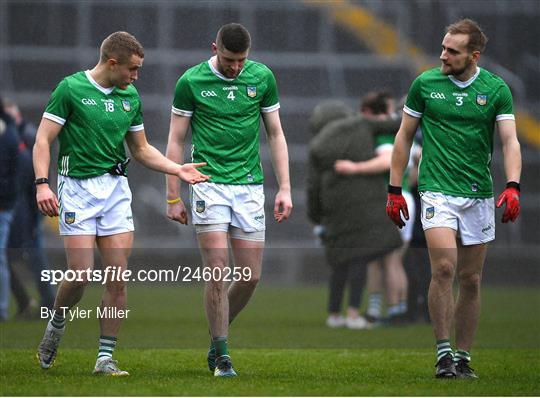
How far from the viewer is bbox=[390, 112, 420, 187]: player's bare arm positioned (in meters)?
7.90

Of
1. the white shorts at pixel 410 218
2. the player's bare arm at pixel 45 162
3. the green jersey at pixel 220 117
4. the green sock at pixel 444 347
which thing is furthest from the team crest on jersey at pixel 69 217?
the white shorts at pixel 410 218

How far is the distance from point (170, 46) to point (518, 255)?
4978 mm

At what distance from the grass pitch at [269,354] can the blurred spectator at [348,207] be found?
50 centimetres

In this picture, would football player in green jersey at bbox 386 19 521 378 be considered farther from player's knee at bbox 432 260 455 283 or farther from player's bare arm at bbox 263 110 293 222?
player's bare arm at bbox 263 110 293 222

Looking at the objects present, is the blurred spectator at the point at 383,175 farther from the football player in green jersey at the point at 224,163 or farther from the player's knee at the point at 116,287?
the player's knee at the point at 116,287

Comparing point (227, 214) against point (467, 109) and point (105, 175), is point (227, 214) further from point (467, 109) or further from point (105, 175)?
point (467, 109)

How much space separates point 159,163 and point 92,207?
0.44 metres

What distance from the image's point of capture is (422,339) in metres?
10.9

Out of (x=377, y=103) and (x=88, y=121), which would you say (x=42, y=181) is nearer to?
(x=88, y=121)

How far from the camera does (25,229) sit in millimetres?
12891

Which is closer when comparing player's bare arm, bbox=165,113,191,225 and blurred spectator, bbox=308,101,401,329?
player's bare arm, bbox=165,113,191,225

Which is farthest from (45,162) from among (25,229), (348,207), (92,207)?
(25,229)

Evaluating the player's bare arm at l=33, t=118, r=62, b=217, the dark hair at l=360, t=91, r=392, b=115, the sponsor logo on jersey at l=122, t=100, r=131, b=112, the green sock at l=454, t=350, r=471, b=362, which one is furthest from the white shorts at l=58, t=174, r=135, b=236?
the dark hair at l=360, t=91, r=392, b=115

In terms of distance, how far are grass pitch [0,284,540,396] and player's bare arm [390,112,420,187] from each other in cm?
113
